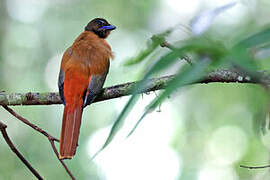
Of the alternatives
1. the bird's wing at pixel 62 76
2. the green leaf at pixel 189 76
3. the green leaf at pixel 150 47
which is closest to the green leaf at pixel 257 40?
the green leaf at pixel 189 76

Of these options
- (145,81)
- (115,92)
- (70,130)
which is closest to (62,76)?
(70,130)

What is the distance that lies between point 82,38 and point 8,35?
15.1ft

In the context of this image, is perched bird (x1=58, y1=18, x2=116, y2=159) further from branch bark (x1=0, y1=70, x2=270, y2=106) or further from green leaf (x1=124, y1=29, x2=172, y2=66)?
green leaf (x1=124, y1=29, x2=172, y2=66)

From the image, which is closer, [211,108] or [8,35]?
[211,108]

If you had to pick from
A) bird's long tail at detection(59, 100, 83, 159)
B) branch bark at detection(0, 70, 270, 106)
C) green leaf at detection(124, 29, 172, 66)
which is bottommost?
bird's long tail at detection(59, 100, 83, 159)

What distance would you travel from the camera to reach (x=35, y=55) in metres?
7.95

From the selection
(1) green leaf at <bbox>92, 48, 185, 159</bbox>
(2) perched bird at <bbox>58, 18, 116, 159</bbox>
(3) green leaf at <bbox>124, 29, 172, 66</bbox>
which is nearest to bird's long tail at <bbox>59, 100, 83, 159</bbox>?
(2) perched bird at <bbox>58, 18, 116, 159</bbox>

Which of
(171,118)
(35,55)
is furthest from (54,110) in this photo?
(171,118)

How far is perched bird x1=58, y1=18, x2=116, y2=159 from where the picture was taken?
264cm

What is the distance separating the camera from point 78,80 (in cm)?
313

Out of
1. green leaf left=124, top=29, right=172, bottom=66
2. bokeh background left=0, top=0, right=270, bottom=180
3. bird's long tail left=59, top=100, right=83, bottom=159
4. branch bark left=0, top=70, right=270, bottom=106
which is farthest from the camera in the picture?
bokeh background left=0, top=0, right=270, bottom=180

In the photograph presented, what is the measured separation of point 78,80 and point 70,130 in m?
0.55

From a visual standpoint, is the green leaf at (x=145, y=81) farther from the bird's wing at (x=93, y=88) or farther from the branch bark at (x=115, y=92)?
the bird's wing at (x=93, y=88)

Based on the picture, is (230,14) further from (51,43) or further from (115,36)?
(51,43)
